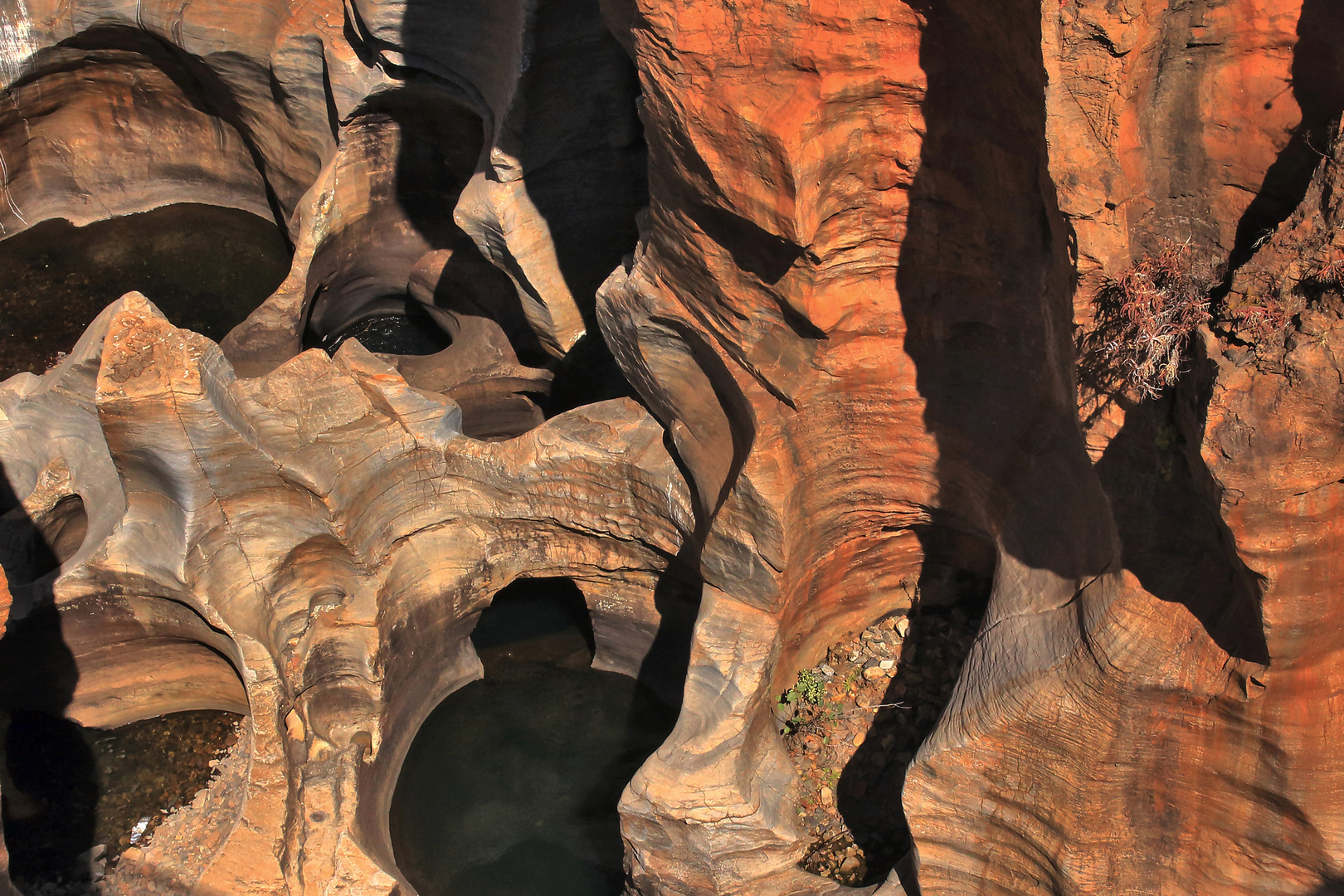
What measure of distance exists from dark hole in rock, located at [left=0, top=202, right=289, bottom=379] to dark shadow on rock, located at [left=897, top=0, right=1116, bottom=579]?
8502 mm

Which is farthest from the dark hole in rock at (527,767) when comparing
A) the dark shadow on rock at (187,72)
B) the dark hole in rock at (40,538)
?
the dark shadow on rock at (187,72)

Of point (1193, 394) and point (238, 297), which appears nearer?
point (1193, 394)

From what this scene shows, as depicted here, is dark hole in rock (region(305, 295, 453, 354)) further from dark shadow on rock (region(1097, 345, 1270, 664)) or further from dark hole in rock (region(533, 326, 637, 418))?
dark shadow on rock (region(1097, 345, 1270, 664))

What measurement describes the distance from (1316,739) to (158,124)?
513 inches

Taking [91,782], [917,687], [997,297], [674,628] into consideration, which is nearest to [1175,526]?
[997,297]

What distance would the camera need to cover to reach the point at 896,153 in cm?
553

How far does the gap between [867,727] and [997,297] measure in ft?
9.64

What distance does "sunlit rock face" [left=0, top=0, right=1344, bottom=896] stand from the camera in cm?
421

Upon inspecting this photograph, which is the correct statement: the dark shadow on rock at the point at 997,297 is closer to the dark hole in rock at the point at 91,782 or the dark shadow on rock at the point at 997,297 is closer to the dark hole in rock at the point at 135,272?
the dark hole in rock at the point at 91,782

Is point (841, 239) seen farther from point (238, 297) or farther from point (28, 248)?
point (28, 248)

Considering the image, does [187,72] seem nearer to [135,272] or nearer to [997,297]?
[135,272]

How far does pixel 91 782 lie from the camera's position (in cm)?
791

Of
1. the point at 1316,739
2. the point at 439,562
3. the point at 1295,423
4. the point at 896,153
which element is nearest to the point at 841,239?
the point at 896,153

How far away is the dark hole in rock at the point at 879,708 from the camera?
270 inches
